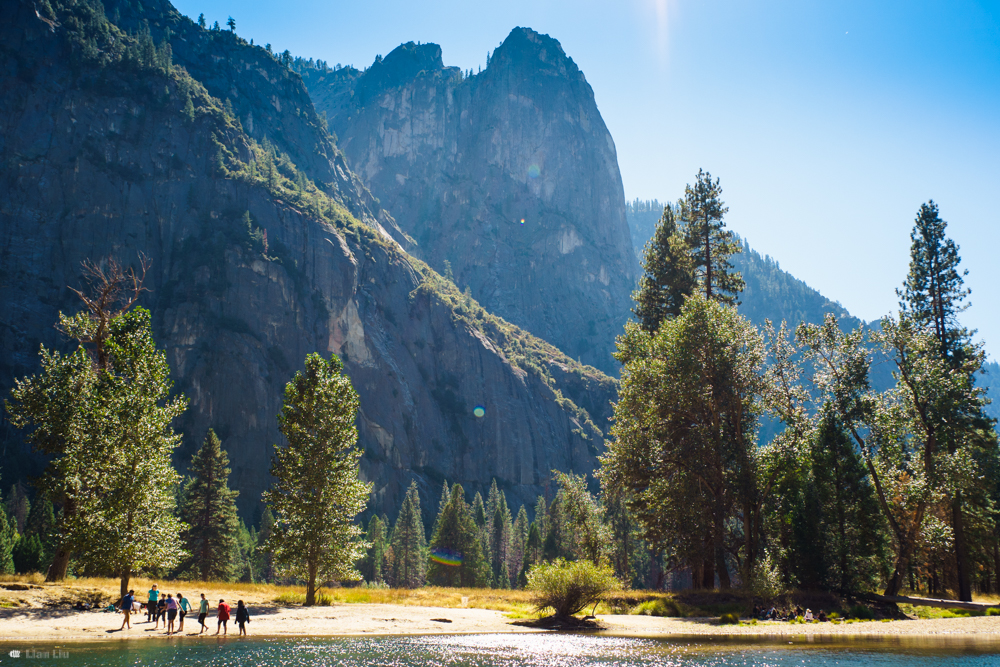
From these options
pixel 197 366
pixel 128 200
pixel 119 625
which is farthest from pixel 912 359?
pixel 128 200

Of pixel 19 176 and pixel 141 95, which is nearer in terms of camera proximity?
pixel 19 176

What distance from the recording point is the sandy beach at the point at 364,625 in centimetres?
2325

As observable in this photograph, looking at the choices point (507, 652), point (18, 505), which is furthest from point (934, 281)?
point (18, 505)

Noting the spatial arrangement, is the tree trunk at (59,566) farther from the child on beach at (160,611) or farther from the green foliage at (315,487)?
the green foliage at (315,487)

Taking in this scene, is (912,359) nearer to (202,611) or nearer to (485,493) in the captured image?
(202,611)

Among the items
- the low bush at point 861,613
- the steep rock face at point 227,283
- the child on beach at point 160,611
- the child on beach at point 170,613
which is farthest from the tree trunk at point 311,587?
the steep rock face at point 227,283

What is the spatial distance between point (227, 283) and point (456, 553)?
88.3 metres

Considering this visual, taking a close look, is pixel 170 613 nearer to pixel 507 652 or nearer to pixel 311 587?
pixel 311 587

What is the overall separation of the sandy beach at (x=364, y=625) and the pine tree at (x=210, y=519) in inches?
1231

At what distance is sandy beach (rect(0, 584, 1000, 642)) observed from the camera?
23.2m

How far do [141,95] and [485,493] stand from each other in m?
134

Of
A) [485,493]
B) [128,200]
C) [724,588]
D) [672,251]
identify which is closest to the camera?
[724,588]

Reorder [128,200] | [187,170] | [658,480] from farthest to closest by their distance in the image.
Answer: [187,170], [128,200], [658,480]

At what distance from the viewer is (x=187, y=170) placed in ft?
484
